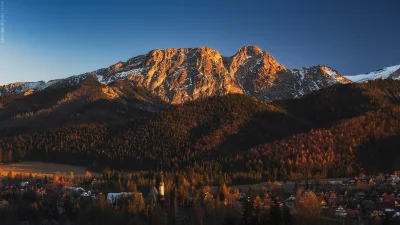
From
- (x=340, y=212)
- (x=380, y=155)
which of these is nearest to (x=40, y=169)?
(x=380, y=155)

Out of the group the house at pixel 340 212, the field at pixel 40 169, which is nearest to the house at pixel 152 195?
the house at pixel 340 212

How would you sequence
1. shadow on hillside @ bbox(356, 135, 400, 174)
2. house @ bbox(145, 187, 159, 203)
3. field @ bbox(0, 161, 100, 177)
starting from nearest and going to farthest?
house @ bbox(145, 187, 159, 203) < shadow on hillside @ bbox(356, 135, 400, 174) < field @ bbox(0, 161, 100, 177)

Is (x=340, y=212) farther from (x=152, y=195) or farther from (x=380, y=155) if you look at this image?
(x=380, y=155)

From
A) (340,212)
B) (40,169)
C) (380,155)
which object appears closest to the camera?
(340,212)

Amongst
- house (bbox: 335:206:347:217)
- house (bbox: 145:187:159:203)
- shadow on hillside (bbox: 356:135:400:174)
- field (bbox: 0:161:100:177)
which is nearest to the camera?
house (bbox: 335:206:347:217)

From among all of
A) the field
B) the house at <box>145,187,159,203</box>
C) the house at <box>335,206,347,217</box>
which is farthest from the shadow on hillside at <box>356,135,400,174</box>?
the field

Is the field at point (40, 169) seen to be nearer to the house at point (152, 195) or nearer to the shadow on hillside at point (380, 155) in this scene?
the house at point (152, 195)

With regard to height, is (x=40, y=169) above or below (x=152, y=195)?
above

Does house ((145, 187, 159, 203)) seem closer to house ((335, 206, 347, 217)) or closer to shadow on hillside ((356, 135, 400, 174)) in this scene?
house ((335, 206, 347, 217))

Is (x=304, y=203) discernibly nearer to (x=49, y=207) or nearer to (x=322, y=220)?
(x=322, y=220)
